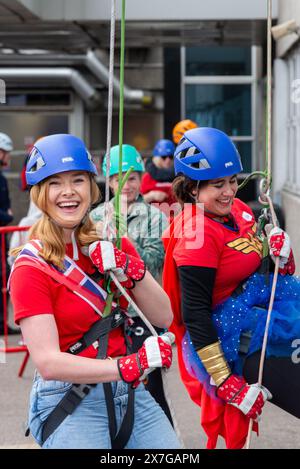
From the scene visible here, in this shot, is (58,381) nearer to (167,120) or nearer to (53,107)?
(167,120)

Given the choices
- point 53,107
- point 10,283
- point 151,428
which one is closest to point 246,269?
point 151,428

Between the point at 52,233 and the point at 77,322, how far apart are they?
312mm

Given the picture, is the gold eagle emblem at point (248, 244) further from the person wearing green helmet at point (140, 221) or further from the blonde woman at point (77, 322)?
the person wearing green helmet at point (140, 221)

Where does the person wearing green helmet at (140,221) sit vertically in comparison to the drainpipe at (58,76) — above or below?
below

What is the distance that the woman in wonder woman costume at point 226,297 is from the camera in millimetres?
3389

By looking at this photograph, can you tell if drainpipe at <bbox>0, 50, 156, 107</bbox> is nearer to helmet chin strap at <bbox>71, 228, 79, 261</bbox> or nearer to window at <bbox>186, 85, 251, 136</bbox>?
window at <bbox>186, 85, 251, 136</bbox>

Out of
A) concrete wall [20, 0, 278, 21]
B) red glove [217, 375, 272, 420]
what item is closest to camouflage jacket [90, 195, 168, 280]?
red glove [217, 375, 272, 420]

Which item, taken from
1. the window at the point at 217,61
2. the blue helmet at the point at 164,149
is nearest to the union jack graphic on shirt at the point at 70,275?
the blue helmet at the point at 164,149

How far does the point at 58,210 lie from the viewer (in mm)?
2906

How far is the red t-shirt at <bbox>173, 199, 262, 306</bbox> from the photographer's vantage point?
3398mm

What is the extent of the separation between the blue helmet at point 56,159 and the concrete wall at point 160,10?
27.2 feet

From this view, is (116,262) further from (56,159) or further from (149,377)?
(149,377)

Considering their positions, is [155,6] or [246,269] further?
[155,6]

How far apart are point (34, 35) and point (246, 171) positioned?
509cm
